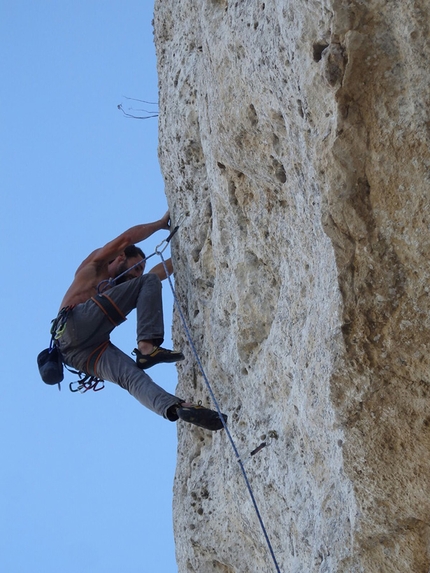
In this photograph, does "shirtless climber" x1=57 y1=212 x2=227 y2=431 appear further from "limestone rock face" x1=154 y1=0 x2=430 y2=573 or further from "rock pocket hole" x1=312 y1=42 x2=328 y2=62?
"rock pocket hole" x1=312 y1=42 x2=328 y2=62

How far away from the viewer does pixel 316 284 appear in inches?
184

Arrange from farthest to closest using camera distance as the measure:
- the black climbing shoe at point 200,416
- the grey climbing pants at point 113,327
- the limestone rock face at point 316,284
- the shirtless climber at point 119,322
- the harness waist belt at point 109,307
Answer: the harness waist belt at point 109,307
the grey climbing pants at point 113,327
the shirtless climber at point 119,322
the black climbing shoe at point 200,416
the limestone rock face at point 316,284

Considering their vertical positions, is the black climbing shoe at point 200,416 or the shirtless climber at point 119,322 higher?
the shirtless climber at point 119,322

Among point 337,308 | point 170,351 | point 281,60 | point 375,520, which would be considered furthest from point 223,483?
point 281,60

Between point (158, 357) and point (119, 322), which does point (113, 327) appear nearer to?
point (119, 322)

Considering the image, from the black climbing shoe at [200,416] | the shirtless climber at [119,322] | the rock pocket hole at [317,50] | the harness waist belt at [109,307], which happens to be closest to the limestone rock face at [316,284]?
the rock pocket hole at [317,50]

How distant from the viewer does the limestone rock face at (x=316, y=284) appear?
4023mm

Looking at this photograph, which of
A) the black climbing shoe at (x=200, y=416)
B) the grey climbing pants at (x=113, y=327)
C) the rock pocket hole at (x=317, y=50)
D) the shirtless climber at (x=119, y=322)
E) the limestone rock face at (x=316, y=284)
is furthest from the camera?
A: the grey climbing pants at (x=113, y=327)

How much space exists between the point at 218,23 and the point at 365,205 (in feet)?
6.28

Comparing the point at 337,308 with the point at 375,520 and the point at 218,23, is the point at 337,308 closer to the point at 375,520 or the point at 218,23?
the point at 375,520

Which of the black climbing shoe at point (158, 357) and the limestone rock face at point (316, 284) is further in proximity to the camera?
the black climbing shoe at point (158, 357)

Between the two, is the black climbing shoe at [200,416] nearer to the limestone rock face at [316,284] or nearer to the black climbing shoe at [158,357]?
the limestone rock face at [316,284]

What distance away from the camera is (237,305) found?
5715mm

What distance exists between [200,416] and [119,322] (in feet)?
4.34
